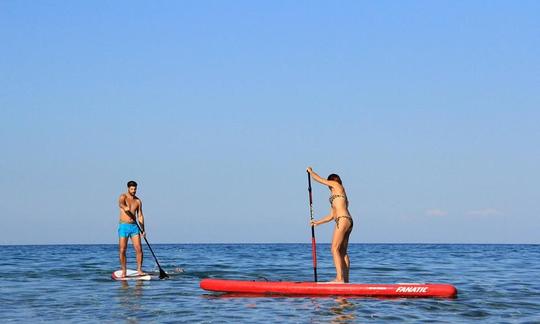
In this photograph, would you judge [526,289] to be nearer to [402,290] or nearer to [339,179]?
[402,290]

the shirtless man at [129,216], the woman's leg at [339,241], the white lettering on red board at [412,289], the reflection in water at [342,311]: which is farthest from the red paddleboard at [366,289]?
the shirtless man at [129,216]

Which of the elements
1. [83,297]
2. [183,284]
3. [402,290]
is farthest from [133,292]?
[402,290]

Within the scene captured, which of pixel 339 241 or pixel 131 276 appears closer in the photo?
pixel 339 241

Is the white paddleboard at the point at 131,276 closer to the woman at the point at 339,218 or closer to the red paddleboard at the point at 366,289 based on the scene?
the red paddleboard at the point at 366,289

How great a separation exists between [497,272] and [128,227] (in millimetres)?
12856

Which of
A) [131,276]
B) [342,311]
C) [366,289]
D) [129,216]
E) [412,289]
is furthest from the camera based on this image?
[131,276]

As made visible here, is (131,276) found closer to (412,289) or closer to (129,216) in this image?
(129,216)

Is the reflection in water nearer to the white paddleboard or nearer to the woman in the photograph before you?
the woman

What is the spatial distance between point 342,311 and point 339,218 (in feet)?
8.00

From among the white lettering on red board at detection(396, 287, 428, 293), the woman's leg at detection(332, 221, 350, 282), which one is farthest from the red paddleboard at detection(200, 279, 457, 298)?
the woman's leg at detection(332, 221, 350, 282)

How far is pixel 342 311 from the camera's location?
43.7 feet

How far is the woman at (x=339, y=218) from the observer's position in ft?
49.9

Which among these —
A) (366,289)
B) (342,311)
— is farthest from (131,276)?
(342,311)

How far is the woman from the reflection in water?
0.75 m
